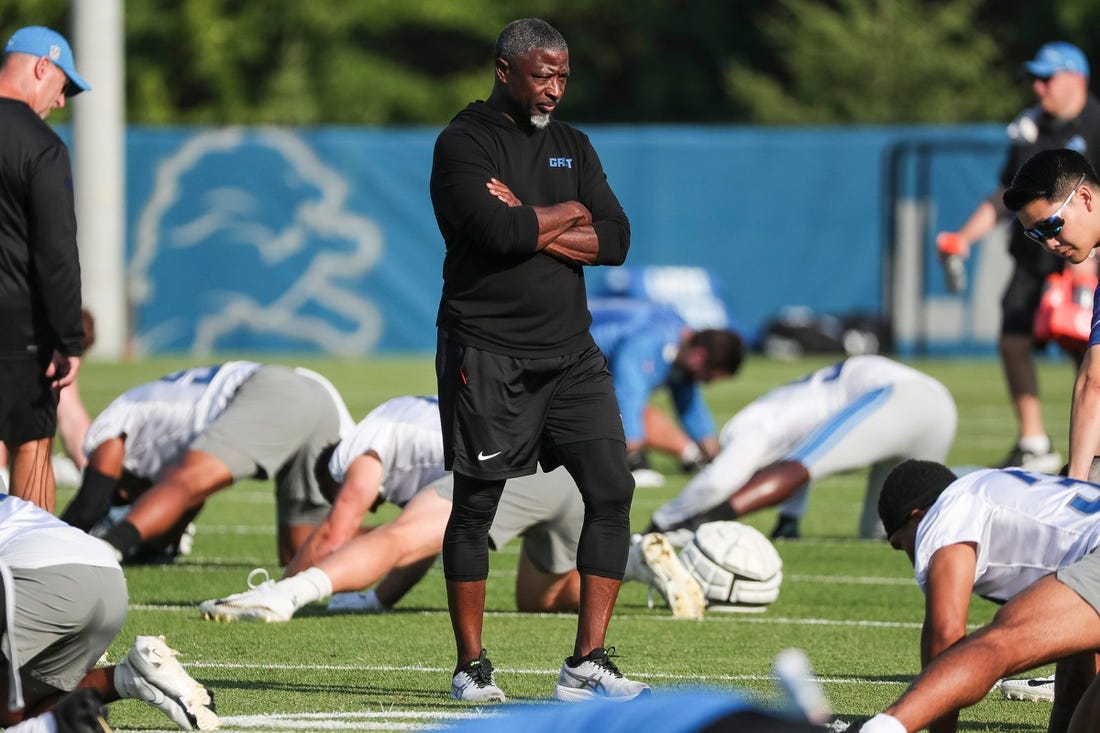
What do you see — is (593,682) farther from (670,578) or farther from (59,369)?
(59,369)

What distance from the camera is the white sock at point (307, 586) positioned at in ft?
22.6

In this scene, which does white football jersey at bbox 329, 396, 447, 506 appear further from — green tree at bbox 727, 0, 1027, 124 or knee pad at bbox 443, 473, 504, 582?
green tree at bbox 727, 0, 1027, 124

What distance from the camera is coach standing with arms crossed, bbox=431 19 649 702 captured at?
5777mm

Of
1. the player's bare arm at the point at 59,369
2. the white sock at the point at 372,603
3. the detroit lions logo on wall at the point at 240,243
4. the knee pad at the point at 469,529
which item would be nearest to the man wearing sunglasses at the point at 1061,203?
the knee pad at the point at 469,529

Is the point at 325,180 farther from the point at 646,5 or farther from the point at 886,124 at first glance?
the point at 646,5

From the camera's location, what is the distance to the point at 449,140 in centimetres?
584

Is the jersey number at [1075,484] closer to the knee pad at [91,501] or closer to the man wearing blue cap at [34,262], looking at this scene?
the man wearing blue cap at [34,262]

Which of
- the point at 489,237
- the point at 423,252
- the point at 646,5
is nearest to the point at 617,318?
the point at 489,237

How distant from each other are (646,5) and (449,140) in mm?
37651

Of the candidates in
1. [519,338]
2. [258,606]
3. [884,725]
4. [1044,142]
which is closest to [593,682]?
[519,338]

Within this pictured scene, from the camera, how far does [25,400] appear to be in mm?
7082

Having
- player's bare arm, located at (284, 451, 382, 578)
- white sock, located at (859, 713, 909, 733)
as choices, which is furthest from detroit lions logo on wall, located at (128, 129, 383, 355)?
white sock, located at (859, 713, 909, 733)

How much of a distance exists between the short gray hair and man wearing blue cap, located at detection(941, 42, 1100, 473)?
A: 598 cm

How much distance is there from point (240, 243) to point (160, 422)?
17.8m
